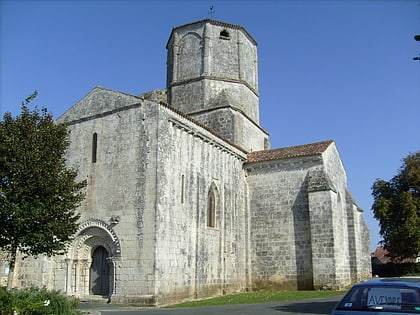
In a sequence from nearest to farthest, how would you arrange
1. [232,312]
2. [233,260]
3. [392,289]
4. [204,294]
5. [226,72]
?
1. [392,289]
2. [232,312]
3. [204,294]
4. [233,260]
5. [226,72]

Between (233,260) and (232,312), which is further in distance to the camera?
(233,260)

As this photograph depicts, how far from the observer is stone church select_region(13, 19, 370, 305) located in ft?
55.9

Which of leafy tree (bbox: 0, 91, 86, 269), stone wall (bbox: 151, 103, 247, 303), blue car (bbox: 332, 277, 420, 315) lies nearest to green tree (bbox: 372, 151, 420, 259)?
stone wall (bbox: 151, 103, 247, 303)

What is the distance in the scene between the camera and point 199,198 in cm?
1947

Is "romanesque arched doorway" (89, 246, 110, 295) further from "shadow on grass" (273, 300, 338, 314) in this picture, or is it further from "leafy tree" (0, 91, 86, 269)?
"shadow on grass" (273, 300, 338, 314)

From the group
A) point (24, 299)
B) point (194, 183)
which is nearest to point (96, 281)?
point (194, 183)

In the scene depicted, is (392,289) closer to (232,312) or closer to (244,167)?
(232,312)

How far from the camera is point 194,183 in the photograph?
63.4ft

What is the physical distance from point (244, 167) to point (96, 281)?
33.9ft

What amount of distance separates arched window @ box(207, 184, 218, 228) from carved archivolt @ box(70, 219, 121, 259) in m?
4.95

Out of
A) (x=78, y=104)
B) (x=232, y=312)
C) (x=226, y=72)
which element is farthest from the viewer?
(x=226, y=72)

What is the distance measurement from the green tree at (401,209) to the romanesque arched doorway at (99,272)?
19918mm

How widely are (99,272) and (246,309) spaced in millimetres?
7248

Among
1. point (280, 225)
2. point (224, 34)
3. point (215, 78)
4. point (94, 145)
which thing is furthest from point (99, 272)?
point (224, 34)
